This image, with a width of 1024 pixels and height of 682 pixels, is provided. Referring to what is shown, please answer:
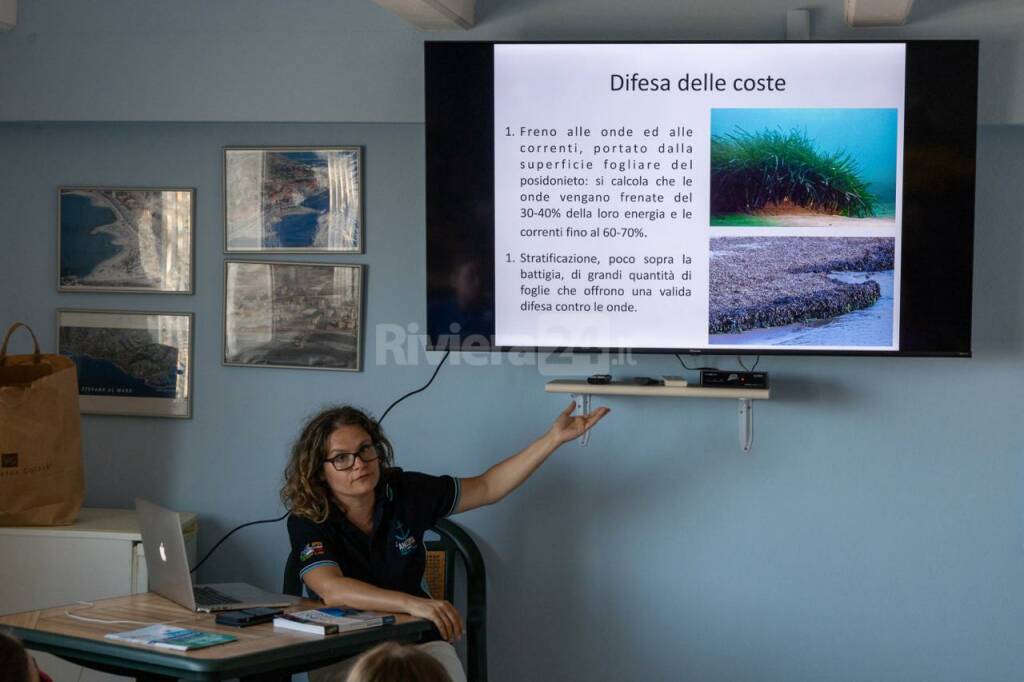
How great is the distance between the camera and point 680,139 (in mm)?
3326

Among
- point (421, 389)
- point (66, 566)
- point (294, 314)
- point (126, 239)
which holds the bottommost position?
point (66, 566)

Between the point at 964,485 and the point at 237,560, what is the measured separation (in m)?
2.31

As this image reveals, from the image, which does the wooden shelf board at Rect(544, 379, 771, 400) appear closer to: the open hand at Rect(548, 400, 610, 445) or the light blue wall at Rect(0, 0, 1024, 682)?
the open hand at Rect(548, 400, 610, 445)

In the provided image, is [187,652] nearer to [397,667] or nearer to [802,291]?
[397,667]

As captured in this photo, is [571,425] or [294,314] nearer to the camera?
[571,425]

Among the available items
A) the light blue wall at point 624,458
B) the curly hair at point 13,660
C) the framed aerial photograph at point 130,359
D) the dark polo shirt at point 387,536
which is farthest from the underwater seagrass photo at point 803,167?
the curly hair at point 13,660

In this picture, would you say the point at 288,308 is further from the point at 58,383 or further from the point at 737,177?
the point at 737,177

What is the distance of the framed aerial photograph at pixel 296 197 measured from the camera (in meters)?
3.67

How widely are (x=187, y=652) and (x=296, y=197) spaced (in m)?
1.74

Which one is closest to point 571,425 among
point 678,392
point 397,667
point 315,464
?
point 678,392

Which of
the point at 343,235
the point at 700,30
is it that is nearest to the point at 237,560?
the point at 343,235

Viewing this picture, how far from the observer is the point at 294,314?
3701 millimetres

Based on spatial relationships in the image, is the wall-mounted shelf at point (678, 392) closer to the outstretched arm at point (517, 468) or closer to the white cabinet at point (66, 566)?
the outstretched arm at point (517, 468)

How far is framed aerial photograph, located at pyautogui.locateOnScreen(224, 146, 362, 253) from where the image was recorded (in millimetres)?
3666
